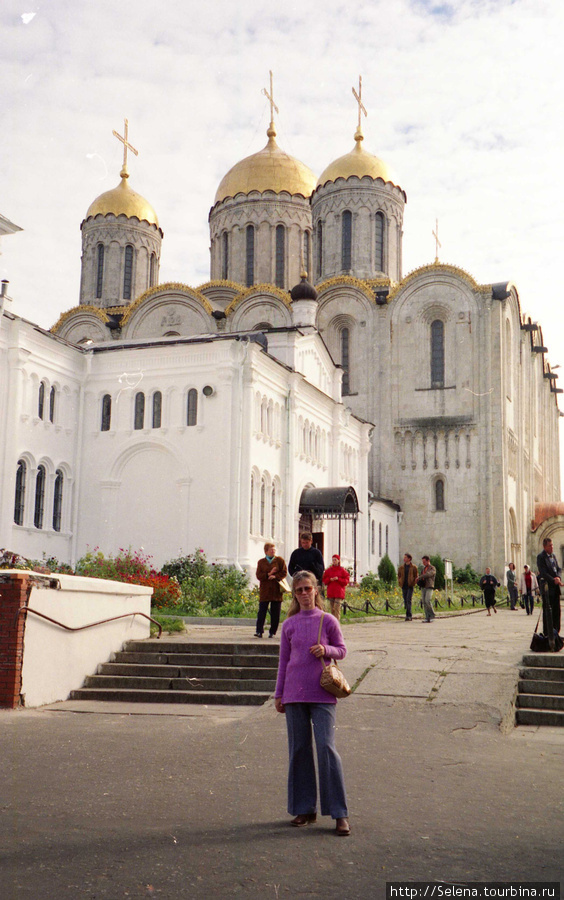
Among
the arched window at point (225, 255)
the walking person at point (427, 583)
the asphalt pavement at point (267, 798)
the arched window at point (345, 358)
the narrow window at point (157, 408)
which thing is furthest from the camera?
the arched window at point (225, 255)

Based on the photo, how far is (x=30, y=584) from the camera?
32.1 ft

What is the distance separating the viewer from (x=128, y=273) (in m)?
46.7

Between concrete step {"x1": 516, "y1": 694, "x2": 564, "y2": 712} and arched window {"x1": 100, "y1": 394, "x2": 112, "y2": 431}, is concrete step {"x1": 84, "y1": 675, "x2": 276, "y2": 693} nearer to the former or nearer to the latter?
concrete step {"x1": 516, "y1": 694, "x2": 564, "y2": 712}

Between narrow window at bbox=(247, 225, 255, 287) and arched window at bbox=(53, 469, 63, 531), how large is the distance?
2096 centimetres

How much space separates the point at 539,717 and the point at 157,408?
18888mm

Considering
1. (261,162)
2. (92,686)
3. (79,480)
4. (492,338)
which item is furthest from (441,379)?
(92,686)

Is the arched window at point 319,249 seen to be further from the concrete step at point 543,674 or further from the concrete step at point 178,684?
the concrete step at point 543,674

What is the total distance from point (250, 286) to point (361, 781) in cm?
3875

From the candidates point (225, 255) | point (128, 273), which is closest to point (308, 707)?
point (225, 255)

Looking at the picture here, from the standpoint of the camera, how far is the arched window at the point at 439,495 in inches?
1603

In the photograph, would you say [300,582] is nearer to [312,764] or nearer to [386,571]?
[312,764]

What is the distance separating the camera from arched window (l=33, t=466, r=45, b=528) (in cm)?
2512

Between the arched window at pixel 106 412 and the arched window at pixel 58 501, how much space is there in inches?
77.7

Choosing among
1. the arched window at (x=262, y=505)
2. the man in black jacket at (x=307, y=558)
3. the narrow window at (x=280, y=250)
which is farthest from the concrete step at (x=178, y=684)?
the narrow window at (x=280, y=250)
